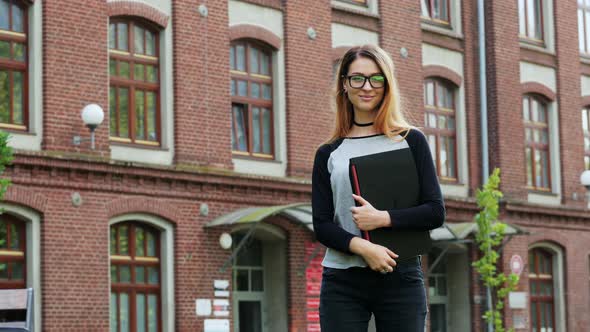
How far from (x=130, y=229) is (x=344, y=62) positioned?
17.1m

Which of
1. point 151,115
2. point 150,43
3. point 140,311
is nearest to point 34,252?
point 140,311

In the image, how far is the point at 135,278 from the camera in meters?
21.8

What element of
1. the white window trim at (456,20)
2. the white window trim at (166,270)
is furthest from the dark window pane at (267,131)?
the white window trim at (456,20)

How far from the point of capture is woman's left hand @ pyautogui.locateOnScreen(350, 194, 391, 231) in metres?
4.78

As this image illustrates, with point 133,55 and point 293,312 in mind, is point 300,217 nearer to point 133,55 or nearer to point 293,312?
point 293,312

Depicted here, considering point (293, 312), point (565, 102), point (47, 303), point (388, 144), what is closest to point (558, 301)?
point (565, 102)

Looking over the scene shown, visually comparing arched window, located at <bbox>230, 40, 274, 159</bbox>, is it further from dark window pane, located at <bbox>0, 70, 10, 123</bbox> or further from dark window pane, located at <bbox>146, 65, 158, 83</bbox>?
dark window pane, located at <bbox>0, 70, 10, 123</bbox>

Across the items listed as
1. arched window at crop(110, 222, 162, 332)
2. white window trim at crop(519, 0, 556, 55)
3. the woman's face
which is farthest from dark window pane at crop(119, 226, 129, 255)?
the woman's face

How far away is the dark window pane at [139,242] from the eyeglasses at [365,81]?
1724cm

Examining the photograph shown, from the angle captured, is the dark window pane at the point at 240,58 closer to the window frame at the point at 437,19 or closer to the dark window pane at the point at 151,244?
the dark window pane at the point at 151,244

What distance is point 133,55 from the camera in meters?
21.8

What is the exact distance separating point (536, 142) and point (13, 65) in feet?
49.7

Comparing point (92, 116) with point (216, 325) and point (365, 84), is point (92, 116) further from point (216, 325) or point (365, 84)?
point (365, 84)

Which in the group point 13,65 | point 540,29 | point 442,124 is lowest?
point 13,65
